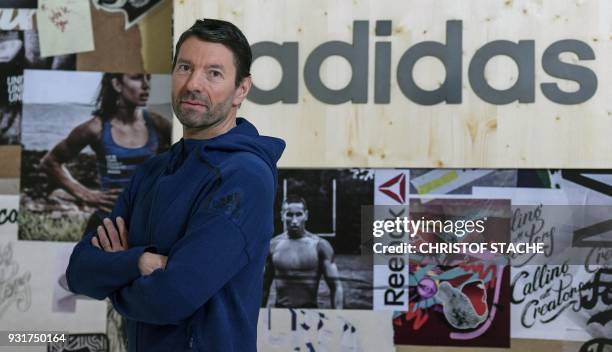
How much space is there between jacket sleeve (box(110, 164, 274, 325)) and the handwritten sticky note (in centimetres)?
202

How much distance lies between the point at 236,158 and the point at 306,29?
1358mm

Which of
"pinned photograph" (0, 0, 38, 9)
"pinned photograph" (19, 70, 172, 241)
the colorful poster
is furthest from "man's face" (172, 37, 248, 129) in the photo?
"pinned photograph" (0, 0, 38, 9)

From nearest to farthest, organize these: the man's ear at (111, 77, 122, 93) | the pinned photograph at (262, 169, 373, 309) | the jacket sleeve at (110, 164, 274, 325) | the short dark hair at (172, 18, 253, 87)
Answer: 1. the jacket sleeve at (110, 164, 274, 325)
2. the short dark hair at (172, 18, 253, 87)
3. the pinned photograph at (262, 169, 373, 309)
4. the man's ear at (111, 77, 122, 93)

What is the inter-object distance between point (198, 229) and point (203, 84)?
345 millimetres

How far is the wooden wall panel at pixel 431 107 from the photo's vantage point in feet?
8.98

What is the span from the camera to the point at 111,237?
1.75m

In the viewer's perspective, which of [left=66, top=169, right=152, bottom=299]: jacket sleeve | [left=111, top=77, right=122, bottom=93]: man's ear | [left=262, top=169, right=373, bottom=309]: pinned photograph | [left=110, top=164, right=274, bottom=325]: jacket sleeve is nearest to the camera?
[left=110, top=164, right=274, bottom=325]: jacket sleeve

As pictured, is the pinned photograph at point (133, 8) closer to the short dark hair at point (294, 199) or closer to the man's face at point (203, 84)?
the short dark hair at point (294, 199)

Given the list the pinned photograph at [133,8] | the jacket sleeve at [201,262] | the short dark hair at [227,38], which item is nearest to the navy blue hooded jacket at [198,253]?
the jacket sleeve at [201,262]

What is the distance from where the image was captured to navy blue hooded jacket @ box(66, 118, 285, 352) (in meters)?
1.49

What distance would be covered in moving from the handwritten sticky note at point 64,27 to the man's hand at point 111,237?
174 cm

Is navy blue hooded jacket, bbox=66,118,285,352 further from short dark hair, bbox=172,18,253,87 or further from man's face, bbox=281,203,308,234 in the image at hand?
man's face, bbox=281,203,308,234

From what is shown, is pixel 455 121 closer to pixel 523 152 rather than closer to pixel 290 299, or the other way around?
pixel 523 152

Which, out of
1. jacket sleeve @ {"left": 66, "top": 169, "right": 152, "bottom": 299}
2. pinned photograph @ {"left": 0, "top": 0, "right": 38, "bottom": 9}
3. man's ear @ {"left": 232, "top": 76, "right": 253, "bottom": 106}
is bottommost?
jacket sleeve @ {"left": 66, "top": 169, "right": 152, "bottom": 299}
